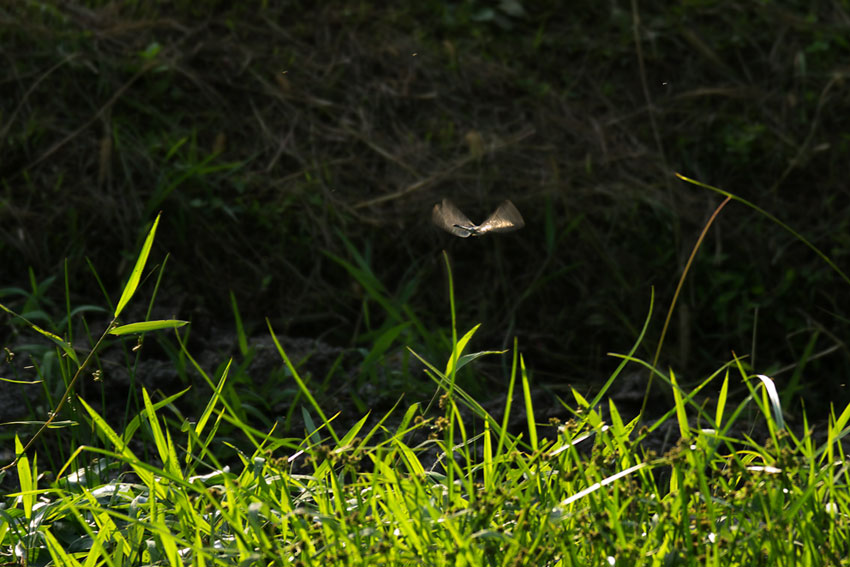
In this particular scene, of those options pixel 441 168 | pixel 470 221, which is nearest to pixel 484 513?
pixel 470 221

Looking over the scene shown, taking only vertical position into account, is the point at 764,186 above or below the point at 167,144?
below

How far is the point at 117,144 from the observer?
327cm

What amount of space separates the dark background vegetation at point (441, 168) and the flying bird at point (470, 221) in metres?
0.20

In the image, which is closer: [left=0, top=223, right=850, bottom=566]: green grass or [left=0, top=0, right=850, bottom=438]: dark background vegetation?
[left=0, top=223, right=850, bottom=566]: green grass

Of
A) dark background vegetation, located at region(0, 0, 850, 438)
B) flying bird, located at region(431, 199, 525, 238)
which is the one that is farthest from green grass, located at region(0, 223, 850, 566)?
dark background vegetation, located at region(0, 0, 850, 438)

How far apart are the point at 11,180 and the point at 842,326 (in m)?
2.77

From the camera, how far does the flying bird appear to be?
2004 millimetres

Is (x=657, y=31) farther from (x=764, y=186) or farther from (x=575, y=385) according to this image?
(x=575, y=385)

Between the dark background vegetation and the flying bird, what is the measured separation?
0.20 m

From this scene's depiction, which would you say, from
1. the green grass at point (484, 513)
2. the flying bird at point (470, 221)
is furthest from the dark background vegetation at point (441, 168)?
the green grass at point (484, 513)

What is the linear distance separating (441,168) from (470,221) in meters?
0.34

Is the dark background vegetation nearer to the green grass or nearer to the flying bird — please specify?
the flying bird

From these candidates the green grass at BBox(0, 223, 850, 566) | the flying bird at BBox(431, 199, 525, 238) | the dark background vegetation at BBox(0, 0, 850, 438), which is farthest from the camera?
the dark background vegetation at BBox(0, 0, 850, 438)

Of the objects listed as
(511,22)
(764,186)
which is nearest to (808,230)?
(764,186)
